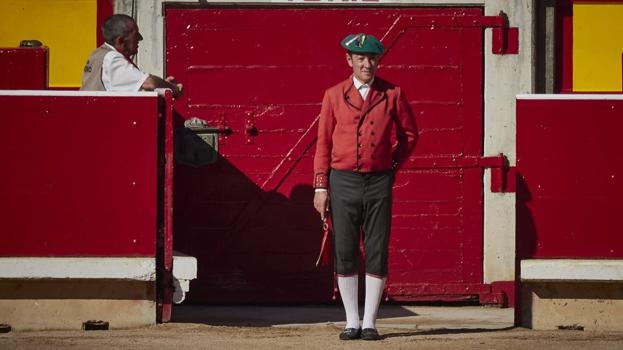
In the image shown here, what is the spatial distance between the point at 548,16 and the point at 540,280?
2384 mm

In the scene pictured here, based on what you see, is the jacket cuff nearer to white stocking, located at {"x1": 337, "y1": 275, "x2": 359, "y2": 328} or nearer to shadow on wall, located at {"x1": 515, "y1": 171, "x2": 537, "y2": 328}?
white stocking, located at {"x1": 337, "y1": 275, "x2": 359, "y2": 328}

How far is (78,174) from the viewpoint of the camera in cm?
976

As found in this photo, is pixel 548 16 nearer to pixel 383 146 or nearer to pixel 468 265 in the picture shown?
pixel 468 265

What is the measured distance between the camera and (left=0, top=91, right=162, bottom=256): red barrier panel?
383 inches

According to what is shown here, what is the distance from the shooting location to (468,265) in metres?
11.4

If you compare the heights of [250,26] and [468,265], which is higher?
[250,26]

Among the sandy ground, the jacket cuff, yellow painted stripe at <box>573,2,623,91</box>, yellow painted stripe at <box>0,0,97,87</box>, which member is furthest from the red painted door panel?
the jacket cuff

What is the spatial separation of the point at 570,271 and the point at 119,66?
2861 millimetres

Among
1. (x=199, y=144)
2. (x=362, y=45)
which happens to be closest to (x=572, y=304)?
(x=362, y=45)

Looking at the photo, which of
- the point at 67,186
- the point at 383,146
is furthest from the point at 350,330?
the point at 67,186

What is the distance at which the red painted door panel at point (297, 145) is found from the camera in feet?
36.8

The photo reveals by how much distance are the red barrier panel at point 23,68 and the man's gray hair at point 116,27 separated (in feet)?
2.30

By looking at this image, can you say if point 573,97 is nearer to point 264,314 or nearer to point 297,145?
point 297,145

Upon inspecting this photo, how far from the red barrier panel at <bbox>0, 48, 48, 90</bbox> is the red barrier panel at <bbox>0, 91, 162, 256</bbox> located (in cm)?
98
